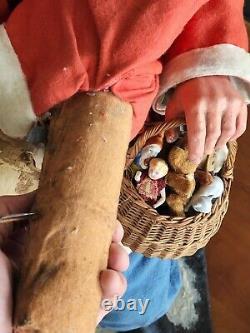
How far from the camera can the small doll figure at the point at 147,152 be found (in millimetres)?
821

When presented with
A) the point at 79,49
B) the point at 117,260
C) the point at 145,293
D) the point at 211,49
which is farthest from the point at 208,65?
the point at 145,293

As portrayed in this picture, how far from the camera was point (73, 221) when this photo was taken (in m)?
0.46

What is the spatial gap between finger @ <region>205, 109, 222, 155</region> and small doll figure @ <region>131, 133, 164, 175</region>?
0.42 feet

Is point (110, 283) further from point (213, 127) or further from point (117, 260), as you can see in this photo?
point (213, 127)

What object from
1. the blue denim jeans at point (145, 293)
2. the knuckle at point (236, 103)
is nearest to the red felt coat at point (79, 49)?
the knuckle at point (236, 103)

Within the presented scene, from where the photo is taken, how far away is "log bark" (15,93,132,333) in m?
0.43

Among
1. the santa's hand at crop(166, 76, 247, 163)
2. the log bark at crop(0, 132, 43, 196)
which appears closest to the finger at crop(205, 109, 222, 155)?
the santa's hand at crop(166, 76, 247, 163)

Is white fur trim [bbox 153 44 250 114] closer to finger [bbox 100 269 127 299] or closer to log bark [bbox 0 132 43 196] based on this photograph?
log bark [bbox 0 132 43 196]

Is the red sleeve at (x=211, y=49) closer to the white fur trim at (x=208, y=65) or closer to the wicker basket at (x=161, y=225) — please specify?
the white fur trim at (x=208, y=65)

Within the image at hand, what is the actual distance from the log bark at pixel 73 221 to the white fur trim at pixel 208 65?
15 cm

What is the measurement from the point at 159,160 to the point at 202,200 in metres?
0.09

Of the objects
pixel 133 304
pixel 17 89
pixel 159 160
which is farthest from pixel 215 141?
pixel 133 304

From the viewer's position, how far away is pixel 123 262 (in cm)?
53

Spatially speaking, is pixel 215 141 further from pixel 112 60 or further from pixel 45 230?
pixel 45 230
